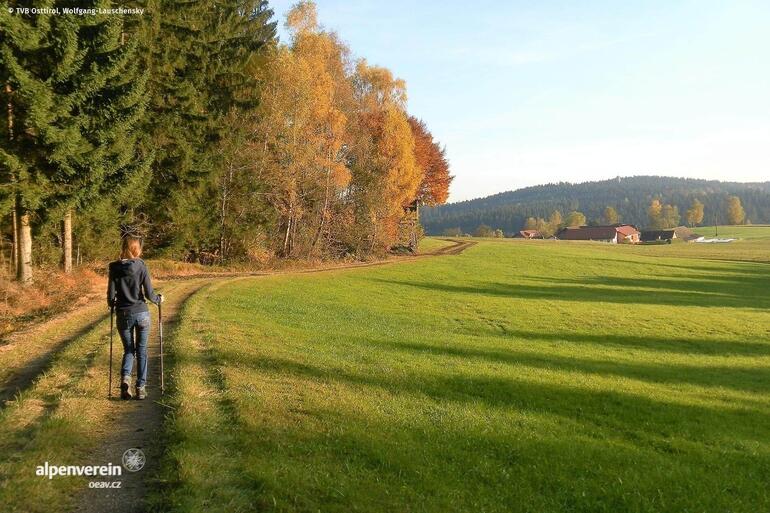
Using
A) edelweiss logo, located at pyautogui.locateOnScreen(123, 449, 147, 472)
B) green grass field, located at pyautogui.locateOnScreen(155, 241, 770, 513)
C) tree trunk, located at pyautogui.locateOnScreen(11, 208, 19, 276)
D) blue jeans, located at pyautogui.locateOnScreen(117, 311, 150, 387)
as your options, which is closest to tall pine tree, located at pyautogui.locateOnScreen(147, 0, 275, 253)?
green grass field, located at pyautogui.locateOnScreen(155, 241, 770, 513)

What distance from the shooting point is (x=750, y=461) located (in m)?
8.42

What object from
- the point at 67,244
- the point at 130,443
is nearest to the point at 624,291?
the point at 67,244

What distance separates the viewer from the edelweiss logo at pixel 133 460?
18.1 feet

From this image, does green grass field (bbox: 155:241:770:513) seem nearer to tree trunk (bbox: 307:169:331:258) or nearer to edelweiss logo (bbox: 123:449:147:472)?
edelweiss logo (bbox: 123:449:147:472)

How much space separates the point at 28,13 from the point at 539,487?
2063 cm

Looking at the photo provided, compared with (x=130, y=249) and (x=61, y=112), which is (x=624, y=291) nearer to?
(x=61, y=112)

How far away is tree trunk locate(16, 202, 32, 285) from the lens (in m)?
17.3

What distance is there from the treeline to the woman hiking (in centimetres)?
1166

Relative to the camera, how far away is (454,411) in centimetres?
908

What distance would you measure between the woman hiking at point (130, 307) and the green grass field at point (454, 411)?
765mm

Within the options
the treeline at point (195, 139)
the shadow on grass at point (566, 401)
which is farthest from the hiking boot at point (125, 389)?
the treeline at point (195, 139)

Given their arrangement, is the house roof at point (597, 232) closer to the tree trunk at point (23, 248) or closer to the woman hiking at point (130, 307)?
the tree trunk at point (23, 248)

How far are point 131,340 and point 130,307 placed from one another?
0.56 meters

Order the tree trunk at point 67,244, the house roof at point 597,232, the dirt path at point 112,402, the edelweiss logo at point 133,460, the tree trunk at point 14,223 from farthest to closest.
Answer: the house roof at point 597,232
the tree trunk at point 67,244
the tree trunk at point 14,223
the edelweiss logo at point 133,460
the dirt path at point 112,402
